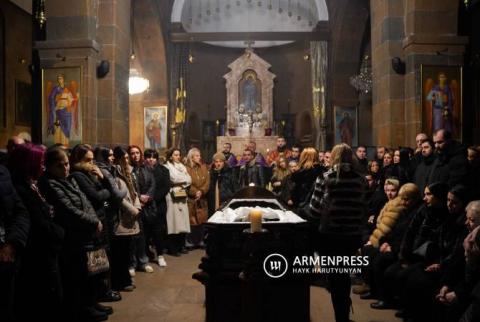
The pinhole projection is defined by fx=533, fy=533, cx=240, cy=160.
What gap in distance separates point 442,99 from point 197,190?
408 centimetres

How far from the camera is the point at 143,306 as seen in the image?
524cm

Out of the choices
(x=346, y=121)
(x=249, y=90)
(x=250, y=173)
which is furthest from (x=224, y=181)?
(x=249, y=90)

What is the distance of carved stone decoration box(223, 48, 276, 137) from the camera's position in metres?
20.7

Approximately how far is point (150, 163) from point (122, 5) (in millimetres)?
3389

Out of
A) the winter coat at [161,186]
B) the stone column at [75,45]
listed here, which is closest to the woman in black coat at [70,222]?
the winter coat at [161,186]

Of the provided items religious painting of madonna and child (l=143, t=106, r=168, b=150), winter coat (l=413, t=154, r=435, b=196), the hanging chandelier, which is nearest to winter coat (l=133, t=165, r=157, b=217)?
winter coat (l=413, t=154, r=435, b=196)

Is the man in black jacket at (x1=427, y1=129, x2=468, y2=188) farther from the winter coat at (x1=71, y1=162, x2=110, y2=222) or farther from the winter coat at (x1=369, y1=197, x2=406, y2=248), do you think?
the winter coat at (x1=71, y1=162, x2=110, y2=222)

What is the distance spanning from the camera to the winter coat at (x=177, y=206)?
8016 millimetres

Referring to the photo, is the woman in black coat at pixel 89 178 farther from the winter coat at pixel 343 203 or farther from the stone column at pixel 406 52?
the stone column at pixel 406 52

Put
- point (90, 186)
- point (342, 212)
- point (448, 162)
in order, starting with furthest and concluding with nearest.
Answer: point (448, 162) < point (90, 186) < point (342, 212)

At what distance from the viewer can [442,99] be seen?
26.8ft

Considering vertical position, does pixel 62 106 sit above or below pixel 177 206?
above

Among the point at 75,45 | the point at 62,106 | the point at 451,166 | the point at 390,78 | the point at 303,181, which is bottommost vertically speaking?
the point at 303,181

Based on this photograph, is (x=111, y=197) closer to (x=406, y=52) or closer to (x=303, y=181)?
(x=303, y=181)
